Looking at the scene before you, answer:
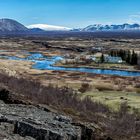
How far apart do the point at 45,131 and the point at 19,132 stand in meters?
1.34

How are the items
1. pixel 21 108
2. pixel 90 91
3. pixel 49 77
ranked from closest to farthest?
pixel 21 108, pixel 90 91, pixel 49 77

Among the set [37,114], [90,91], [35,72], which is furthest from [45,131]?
[35,72]

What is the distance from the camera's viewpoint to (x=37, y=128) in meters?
19.7

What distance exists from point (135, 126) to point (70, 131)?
35.3ft

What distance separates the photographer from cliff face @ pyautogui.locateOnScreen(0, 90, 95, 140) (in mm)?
19125

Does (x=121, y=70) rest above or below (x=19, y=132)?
below

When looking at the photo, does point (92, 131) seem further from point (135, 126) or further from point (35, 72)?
Result: point (35, 72)

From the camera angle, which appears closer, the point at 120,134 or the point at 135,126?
the point at 120,134

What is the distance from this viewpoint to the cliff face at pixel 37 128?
19125mm

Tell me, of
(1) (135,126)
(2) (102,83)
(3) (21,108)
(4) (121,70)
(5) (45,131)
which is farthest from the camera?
(4) (121,70)

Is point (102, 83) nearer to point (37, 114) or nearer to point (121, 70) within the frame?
point (121, 70)

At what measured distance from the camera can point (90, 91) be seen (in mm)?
70375

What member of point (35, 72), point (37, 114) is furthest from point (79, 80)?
point (37, 114)

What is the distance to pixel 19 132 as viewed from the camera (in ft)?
64.4
